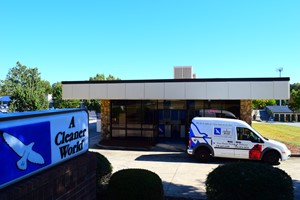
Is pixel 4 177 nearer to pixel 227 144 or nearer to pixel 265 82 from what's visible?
pixel 227 144

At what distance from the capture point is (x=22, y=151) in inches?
143

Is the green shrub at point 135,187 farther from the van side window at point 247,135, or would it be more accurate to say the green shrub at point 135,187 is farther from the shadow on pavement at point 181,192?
the van side window at point 247,135

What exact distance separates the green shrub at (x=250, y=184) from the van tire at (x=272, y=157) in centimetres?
809

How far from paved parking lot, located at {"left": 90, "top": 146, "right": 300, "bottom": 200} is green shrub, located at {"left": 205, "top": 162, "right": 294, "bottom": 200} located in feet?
8.98

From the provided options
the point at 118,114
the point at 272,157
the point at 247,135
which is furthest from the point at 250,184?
the point at 118,114

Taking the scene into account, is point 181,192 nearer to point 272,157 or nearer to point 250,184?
point 250,184

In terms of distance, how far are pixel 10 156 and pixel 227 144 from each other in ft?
39.2

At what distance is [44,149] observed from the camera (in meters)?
4.16

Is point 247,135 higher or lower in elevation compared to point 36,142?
lower

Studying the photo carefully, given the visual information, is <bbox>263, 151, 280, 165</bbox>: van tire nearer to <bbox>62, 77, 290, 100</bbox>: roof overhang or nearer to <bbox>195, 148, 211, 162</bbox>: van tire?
<bbox>195, 148, 211, 162</bbox>: van tire

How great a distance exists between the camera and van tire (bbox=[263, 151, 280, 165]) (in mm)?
13477

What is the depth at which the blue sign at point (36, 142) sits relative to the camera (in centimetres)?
337

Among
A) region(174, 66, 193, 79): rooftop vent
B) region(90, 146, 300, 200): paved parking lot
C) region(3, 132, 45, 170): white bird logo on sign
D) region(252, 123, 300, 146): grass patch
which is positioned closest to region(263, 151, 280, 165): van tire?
region(90, 146, 300, 200): paved parking lot

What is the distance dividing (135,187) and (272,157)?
9.79 meters
